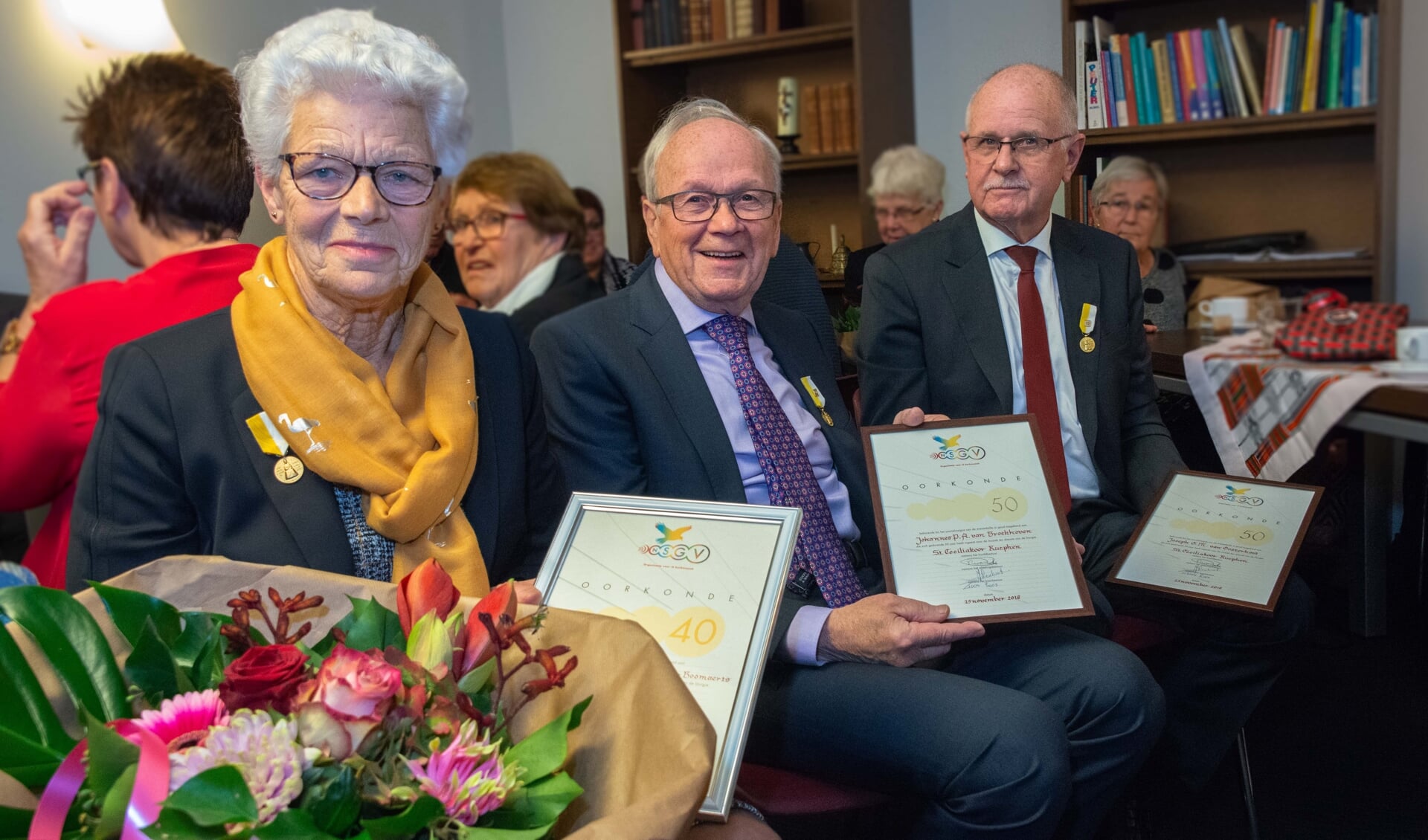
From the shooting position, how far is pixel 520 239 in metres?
2.64

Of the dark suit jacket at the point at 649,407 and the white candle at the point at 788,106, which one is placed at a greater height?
the white candle at the point at 788,106

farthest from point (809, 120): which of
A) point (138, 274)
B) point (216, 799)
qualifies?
point (216, 799)

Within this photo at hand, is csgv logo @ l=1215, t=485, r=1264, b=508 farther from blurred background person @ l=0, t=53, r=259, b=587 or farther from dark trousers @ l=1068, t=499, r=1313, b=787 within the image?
blurred background person @ l=0, t=53, r=259, b=587

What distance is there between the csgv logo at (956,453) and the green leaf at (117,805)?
97 centimetres

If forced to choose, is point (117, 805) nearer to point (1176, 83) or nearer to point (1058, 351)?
point (1058, 351)

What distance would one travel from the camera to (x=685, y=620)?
3.55 ft

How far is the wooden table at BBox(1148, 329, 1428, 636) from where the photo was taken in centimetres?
120

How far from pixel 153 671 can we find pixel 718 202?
3.40ft

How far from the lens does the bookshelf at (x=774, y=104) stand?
5.43 feet

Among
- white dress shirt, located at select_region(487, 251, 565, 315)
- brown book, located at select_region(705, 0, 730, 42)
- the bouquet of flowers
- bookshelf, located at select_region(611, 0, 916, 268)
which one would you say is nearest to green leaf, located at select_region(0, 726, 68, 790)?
the bouquet of flowers

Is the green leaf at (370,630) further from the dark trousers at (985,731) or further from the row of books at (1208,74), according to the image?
the row of books at (1208,74)

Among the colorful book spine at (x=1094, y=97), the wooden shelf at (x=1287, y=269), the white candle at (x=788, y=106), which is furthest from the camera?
the white candle at (x=788, y=106)

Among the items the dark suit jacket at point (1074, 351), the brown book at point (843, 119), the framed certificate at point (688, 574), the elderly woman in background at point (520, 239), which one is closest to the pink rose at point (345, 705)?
the framed certificate at point (688, 574)

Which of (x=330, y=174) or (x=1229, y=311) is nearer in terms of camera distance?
(x=330, y=174)
